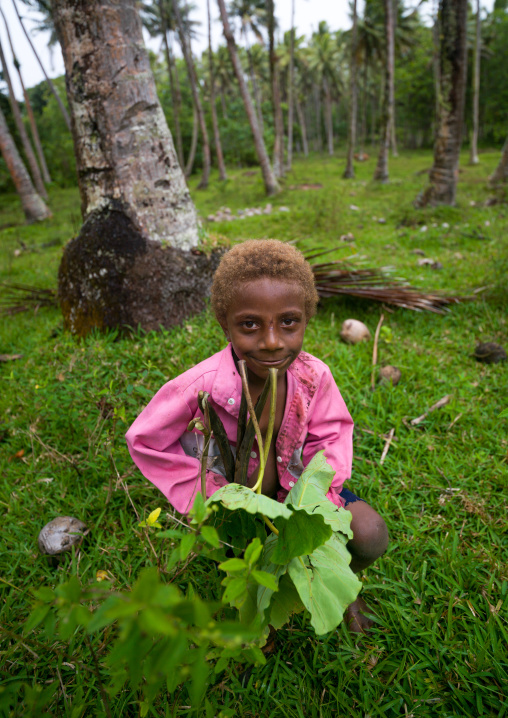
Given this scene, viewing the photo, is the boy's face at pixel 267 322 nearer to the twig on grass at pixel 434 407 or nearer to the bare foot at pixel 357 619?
the bare foot at pixel 357 619

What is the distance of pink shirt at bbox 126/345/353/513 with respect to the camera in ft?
5.06

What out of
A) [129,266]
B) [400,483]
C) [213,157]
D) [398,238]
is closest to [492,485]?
[400,483]

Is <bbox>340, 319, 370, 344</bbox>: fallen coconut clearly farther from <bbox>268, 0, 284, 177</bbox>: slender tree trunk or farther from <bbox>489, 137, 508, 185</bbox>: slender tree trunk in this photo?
<bbox>268, 0, 284, 177</bbox>: slender tree trunk

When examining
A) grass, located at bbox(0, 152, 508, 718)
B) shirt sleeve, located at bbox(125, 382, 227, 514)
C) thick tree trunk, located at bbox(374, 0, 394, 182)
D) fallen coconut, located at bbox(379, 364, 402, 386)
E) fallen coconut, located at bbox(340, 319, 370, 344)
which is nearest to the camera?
grass, located at bbox(0, 152, 508, 718)

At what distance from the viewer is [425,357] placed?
320 centimetres

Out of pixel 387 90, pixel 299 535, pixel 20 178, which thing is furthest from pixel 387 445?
pixel 387 90

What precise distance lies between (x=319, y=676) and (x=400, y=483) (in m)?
1.04

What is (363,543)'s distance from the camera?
1.49 metres

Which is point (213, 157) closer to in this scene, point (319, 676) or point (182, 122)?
point (182, 122)

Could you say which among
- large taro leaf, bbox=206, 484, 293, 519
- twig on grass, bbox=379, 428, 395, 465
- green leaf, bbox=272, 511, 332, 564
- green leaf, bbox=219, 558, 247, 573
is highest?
green leaf, bbox=219, 558, 247, 573

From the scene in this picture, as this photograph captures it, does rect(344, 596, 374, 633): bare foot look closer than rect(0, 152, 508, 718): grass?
No

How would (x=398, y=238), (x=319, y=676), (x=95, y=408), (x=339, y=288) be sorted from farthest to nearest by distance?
(x=398, y=238), (x=339, y=288), (x=95, y=408), (x=319, y=676)

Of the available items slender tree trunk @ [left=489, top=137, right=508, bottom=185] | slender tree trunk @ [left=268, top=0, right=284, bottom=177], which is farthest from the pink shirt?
slender tree trunk @ [left=268, top=0, right=284, bottom=177]

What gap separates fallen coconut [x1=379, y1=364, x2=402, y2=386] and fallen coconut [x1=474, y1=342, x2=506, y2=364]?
2.53ft
